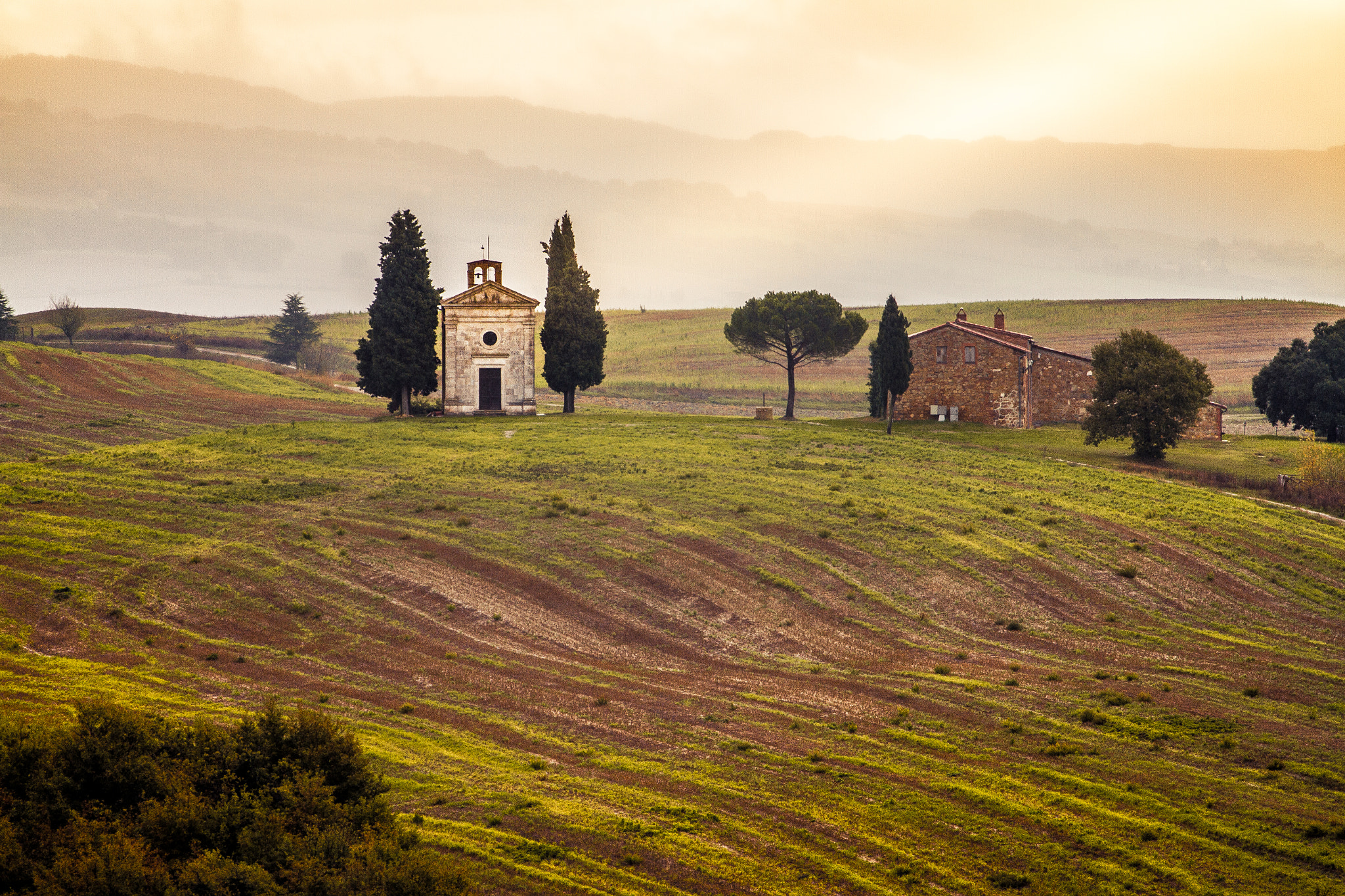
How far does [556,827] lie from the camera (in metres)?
16.5

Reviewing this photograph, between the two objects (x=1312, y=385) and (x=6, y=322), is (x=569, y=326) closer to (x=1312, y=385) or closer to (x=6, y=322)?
(x=1312, y=385)

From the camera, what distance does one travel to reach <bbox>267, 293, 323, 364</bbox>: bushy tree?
119m

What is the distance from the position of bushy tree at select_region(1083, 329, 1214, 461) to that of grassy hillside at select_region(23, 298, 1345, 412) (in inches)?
1786

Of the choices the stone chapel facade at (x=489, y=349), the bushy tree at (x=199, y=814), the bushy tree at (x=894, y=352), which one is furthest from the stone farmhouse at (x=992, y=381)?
the bushy tree at (x=199, y=814)

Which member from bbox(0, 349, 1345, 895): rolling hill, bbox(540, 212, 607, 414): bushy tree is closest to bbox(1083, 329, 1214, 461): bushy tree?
bbox(0, 349, 1345, 895): rolling hill

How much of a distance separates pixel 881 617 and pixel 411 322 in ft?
153

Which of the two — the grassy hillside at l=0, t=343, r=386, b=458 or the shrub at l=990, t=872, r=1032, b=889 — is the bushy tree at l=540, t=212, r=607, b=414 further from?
the shrub at l=990, t=872, r=1032, b=889

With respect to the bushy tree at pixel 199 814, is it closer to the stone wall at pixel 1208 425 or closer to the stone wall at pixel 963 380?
the stone wall at pixel 963 380

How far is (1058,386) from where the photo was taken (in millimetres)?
72062

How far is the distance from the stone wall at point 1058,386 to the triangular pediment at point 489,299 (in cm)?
3844

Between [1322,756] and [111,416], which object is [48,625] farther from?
[111,416]

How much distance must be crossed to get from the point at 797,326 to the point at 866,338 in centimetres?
5866

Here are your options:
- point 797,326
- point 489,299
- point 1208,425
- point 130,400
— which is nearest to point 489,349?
point 489,299

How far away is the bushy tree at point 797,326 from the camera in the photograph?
7644cm
